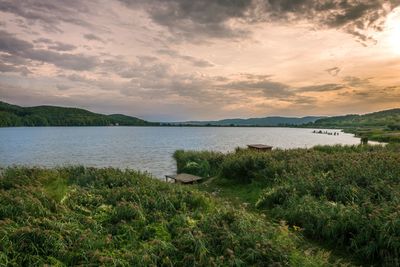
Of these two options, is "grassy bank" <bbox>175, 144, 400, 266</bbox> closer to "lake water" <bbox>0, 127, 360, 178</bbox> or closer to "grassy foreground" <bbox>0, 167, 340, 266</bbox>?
"grassy foreground" <bbox>0, 167, 340, 266</bbox>

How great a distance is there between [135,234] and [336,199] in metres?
7.90

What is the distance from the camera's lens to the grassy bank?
8.62 m

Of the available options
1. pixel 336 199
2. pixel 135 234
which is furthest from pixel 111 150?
pixel 135 234

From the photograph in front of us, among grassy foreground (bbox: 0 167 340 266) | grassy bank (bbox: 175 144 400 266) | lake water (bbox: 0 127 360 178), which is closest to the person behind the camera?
grassy foreground (bbox: 0 167 340 266)

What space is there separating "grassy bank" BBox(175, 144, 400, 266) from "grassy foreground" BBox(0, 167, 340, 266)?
1.31 m

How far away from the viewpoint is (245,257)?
6.98m

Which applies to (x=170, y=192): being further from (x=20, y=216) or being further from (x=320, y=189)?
(x=320, y=189)

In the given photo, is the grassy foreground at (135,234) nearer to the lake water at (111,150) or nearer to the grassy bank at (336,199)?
the grassy bank at (336,199)

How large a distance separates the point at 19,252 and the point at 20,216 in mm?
2366

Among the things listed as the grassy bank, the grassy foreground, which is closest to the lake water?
the grassy bank

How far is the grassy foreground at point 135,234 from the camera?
267 inches

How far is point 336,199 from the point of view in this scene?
11.9m

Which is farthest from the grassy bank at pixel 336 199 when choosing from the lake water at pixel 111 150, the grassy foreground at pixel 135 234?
the lake water at pixel 111 150

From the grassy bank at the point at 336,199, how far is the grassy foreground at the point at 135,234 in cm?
131
